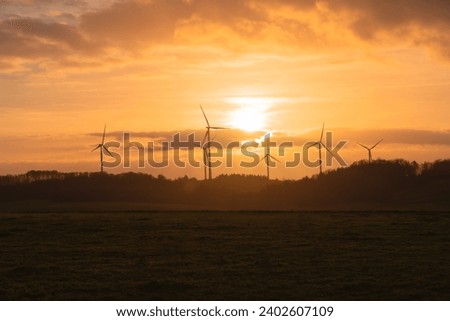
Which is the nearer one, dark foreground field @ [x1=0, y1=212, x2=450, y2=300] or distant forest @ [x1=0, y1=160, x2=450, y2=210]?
dark foreground field @ [x1=0, y1=212, x2=450, y2=300]

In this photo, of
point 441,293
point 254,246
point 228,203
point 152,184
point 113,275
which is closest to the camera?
point 441,293

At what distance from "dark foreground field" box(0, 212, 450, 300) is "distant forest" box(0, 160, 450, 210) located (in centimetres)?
7247

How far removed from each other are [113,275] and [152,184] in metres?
119

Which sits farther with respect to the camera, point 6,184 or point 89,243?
point 6,184

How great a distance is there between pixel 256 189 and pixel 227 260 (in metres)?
105

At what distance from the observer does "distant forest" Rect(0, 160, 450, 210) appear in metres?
128

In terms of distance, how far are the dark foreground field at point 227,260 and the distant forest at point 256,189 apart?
72467 mm

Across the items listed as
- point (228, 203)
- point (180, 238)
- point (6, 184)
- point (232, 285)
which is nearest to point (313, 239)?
point (180, 238)

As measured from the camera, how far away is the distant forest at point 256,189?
128 m

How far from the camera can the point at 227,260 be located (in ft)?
106

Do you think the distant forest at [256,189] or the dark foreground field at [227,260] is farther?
the distant forest at [256,189]

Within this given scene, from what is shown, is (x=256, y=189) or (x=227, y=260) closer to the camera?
(x=227, y=260)
